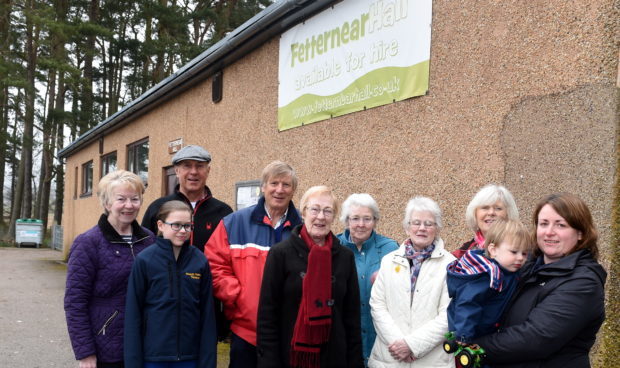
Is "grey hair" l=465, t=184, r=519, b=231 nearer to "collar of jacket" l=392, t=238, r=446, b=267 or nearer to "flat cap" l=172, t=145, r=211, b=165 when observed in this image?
"collar of jacket" l=392, t=238, r=446, b=267

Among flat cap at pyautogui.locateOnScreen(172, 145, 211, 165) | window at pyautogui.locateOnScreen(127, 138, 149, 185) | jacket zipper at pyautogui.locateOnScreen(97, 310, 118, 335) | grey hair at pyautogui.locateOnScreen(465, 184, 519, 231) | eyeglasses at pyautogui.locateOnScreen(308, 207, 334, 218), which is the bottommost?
jacket zipper at pyautogui.locateOnScreen(97, 310, 118, 335)

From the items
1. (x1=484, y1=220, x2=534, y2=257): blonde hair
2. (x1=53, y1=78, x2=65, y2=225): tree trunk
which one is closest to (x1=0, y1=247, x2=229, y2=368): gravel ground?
(x1=484, y1=220, x2=534, y2=257): blonde hair

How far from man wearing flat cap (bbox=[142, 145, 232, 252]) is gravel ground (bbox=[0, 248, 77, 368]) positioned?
9.73ft

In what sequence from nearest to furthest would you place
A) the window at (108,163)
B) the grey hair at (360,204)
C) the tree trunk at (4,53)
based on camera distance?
the grey hair at (360,204) → the window at (108,163) → the tree trunk at (4,53)

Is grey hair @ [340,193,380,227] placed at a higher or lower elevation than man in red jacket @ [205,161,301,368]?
higher

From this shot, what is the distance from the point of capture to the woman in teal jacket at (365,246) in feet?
10.1

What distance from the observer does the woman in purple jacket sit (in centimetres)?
279

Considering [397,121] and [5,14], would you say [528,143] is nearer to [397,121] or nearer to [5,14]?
[397,121]

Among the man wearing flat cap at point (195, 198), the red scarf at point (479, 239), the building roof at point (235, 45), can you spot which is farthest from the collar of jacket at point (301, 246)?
the building roof at point (235, 45)

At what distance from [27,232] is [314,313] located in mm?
25974

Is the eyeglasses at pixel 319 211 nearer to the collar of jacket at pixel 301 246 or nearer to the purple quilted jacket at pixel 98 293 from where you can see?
the collar of jacket at pixel 301 246

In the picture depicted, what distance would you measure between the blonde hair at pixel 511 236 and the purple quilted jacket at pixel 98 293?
186 cm

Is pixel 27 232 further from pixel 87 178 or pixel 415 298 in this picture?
pixel 415 298

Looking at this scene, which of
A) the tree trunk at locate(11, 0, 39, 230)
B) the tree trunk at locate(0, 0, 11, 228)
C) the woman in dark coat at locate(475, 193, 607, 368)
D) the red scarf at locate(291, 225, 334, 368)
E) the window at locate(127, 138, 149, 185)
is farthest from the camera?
the tree trunk at locate(11, 0, 39, 230)
